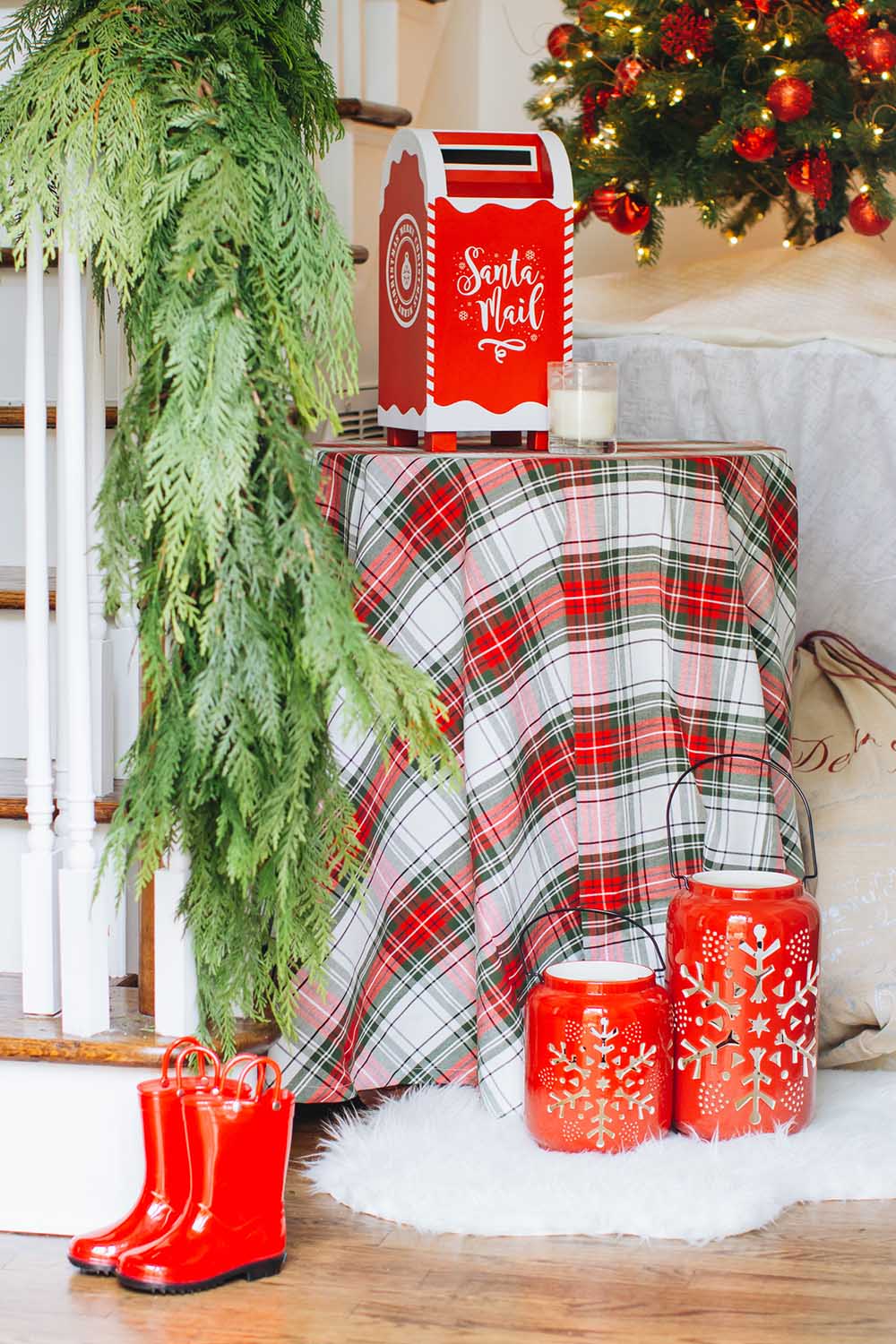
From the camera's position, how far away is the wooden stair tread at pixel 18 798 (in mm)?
1613

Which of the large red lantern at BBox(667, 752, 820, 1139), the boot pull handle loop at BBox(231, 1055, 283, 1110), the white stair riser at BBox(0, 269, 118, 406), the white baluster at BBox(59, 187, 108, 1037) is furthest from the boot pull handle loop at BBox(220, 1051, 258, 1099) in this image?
the white stair riser at BBox(0, 269, 118, 406)

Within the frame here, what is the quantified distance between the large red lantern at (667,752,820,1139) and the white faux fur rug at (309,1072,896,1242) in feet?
0.11

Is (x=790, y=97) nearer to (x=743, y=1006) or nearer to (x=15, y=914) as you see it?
(x=743, y=1006)

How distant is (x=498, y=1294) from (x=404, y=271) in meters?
1.11

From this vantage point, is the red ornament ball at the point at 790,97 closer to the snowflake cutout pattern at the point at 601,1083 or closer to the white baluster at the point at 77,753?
the white baluster at the point at 77,753

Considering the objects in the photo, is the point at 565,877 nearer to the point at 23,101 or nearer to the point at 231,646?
the point at 231,646

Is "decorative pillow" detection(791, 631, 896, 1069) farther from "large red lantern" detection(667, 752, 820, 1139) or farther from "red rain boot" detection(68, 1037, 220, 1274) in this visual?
"red rain boot" detection(68, 1037, 220, 1274)

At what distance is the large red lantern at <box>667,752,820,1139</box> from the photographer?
1642mm

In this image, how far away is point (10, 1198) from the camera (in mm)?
1532

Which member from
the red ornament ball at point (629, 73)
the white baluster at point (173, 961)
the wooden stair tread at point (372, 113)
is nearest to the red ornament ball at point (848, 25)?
the red ornament ball at point (629, 73)

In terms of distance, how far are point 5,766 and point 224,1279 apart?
65 centimetres

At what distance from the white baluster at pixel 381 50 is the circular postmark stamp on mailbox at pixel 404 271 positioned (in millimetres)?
580

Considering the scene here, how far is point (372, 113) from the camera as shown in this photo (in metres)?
2.31

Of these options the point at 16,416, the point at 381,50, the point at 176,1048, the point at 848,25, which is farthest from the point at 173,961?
the point at 848,25
